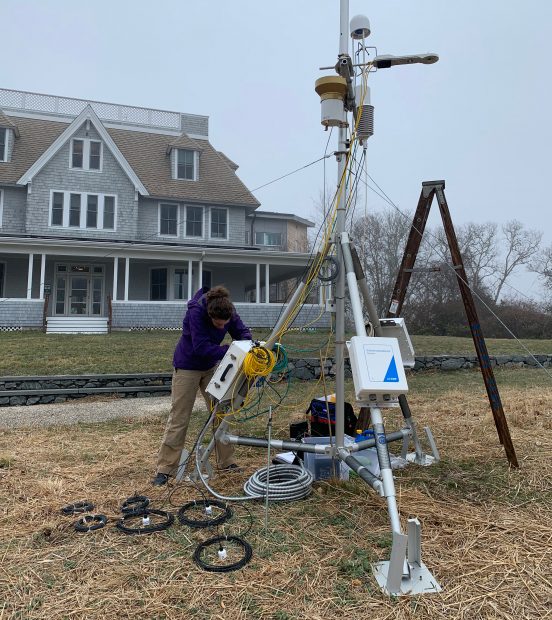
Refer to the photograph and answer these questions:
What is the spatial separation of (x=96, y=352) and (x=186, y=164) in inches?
540

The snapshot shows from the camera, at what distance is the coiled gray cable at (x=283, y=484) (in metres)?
3.23

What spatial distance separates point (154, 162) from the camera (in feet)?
73.8

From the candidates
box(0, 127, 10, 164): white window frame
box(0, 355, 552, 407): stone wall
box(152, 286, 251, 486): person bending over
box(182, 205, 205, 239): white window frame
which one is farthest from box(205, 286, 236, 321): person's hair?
box(0, 127, 10, 164): white window frame

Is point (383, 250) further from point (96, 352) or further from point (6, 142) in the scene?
point (96, 352)

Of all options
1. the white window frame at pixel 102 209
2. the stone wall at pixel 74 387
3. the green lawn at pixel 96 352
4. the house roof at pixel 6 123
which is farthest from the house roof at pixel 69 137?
the stone wall at pixel 74 387

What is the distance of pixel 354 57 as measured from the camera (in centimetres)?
364

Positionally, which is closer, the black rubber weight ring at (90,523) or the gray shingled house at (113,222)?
the black rubber weight ring at (90,523)

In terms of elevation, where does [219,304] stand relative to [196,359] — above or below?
above

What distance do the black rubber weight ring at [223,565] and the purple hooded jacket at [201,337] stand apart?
4.39 feet

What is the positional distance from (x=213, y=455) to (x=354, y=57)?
3540mm

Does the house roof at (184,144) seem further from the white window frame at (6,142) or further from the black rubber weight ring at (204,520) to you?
the black rubber weight ring at (204,520)

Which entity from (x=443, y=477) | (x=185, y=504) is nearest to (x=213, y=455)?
(x=185, y=504)

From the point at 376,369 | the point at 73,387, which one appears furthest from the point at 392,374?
the point at 73,387

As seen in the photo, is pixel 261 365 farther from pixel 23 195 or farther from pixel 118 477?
pixel 23 195
